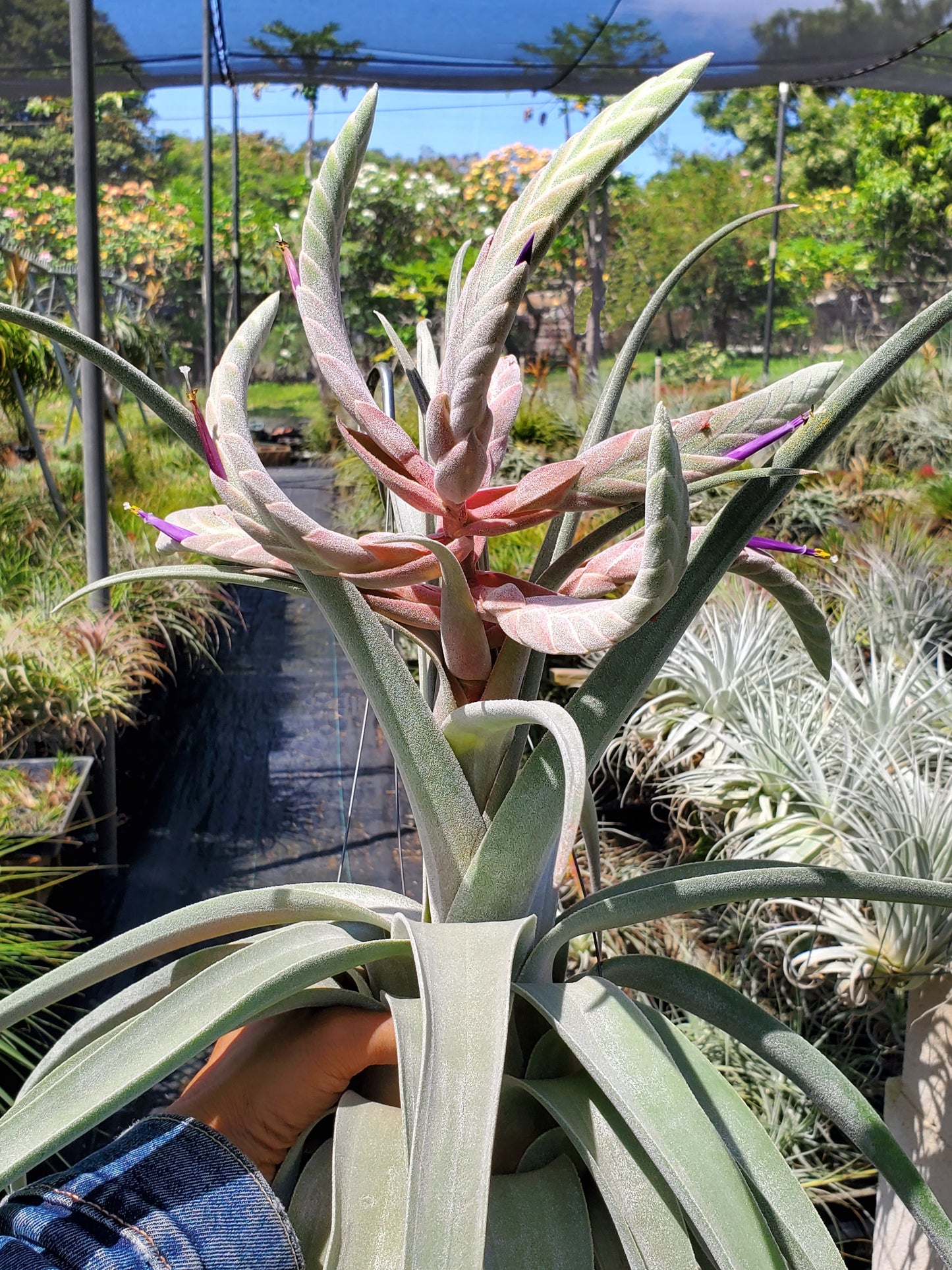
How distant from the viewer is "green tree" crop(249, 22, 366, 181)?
4242mm

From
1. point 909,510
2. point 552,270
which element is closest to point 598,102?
point 552,270

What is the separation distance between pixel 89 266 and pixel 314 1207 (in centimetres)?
193

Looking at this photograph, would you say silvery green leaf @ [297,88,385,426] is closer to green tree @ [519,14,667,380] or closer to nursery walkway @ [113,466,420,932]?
nursery walkway @ [113,466,420,932]

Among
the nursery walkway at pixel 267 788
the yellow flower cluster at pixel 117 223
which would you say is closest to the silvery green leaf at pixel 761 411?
the nursery walkway at pixel 267 788

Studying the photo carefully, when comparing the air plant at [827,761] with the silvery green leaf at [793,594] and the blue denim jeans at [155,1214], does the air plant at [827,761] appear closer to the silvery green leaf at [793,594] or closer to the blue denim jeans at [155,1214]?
the silvery green leaf at [793,594]

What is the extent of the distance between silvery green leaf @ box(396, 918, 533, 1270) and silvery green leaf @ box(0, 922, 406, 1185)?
48 mm

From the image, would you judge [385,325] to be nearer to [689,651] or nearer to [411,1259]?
[411,1259]

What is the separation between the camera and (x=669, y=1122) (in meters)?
0.39

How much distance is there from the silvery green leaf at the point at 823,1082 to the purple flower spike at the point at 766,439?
0.25 m

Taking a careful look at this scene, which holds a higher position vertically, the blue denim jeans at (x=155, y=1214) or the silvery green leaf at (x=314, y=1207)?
the blue denim jeans at (x=155, y=1214)

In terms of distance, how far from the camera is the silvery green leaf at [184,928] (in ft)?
1.57

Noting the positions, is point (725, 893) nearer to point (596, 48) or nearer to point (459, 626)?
point (459, 626)

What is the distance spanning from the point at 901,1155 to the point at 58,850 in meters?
1.34

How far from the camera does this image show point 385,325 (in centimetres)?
59
